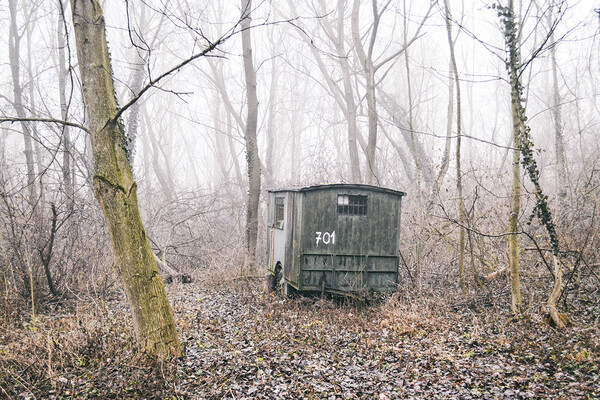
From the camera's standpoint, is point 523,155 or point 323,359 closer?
point 323,359

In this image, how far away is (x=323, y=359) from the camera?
6406 mm

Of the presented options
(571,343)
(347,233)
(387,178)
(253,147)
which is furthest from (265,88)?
(571,343)

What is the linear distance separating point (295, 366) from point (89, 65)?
4.65 meters

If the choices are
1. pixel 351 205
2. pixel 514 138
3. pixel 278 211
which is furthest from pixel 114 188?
pixel 278 211

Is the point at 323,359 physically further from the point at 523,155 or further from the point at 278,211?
the point at 278,211

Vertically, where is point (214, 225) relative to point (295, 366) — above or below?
above

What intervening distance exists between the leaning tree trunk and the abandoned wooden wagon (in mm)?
4264

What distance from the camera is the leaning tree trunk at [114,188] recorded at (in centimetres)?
530

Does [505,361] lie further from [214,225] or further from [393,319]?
[214,225]

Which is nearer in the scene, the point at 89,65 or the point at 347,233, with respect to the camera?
the point at 89,65

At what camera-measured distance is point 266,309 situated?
932 cm

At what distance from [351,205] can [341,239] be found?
77cm

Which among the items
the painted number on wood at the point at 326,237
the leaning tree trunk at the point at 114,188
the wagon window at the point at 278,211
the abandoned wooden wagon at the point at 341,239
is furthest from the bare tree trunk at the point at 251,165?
the leaning tree trunk at the point at 114,188

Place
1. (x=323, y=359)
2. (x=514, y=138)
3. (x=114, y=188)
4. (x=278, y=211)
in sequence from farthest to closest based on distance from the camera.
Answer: (x=278, y=211)
(x=514, y=138)
(x=323, y=359)
(x=114, y=188)
